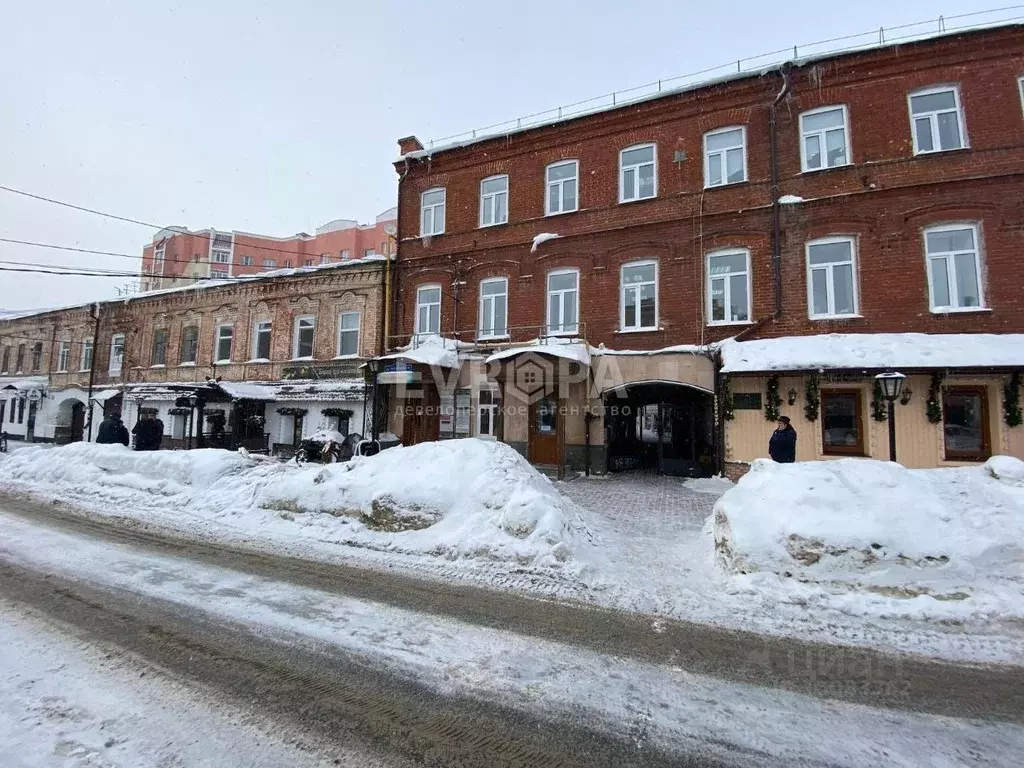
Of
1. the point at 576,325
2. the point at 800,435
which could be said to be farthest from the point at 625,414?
the point at 800,435

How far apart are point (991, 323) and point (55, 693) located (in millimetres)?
17014

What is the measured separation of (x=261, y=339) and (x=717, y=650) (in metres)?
21.8

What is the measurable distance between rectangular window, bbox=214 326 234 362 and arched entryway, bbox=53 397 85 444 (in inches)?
421

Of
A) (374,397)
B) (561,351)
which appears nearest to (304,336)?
(374,397)

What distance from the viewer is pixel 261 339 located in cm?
2109

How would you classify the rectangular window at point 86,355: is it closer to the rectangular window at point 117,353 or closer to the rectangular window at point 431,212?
the rectangular window at point 117,353

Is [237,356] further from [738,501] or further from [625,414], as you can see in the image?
[738,501]

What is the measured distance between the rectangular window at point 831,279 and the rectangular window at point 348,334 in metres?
15.4

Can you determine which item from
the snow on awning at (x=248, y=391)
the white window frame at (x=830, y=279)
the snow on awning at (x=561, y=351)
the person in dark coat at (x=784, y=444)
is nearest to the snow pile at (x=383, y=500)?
the person in dark coat at (x=784, y=444)

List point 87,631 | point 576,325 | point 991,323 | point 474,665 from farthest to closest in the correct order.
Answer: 1. point 576,325
2. point 991,323
3. point 87,631
4. point 474,665

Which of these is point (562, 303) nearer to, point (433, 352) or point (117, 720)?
point (433, 352)

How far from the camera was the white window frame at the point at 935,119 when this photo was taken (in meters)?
12.1

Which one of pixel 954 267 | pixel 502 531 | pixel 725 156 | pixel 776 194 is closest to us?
pixel 502 531

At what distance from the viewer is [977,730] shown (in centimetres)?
295
